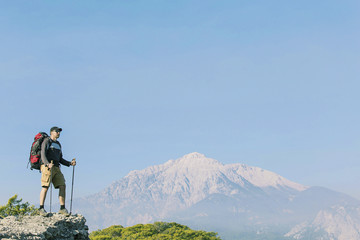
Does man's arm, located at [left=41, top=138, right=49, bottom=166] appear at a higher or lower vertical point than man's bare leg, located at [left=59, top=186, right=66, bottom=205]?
higher

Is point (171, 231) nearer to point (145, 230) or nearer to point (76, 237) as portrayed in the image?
point (145, 230)

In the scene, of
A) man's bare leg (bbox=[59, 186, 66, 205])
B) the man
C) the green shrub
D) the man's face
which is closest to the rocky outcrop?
the man

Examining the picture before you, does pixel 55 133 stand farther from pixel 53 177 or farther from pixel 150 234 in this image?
pixel 150 234

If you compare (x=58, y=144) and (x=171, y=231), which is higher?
(x=171, y=231)

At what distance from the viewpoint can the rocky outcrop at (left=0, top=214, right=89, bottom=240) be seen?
9906 mm

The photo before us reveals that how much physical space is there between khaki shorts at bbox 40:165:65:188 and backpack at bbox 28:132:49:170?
0.20 meters

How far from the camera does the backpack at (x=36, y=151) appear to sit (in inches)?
473

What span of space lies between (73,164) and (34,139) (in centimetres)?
131

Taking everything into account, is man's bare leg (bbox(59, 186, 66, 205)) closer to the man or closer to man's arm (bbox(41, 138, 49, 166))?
the man

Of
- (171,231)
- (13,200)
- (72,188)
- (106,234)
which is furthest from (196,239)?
(72,188)

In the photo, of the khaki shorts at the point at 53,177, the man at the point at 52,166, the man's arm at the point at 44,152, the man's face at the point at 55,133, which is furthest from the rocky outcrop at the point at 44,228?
the man's face at the point at 55,133

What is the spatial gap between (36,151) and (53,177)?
2.81 ft

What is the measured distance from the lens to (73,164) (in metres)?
12.7

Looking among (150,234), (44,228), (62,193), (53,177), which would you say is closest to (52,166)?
(53,177)
